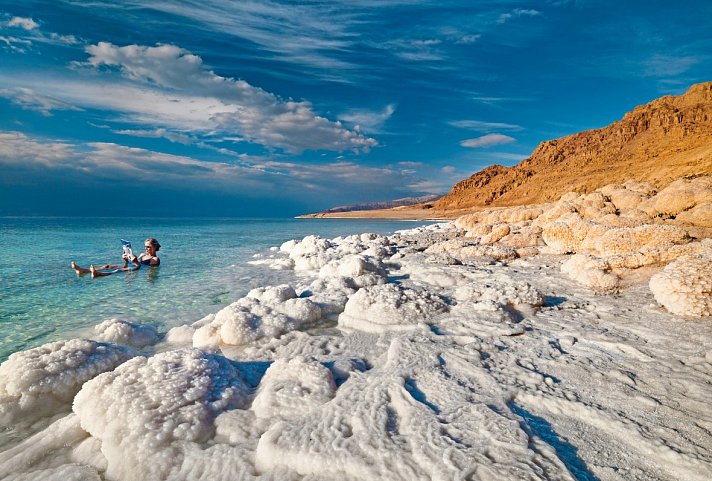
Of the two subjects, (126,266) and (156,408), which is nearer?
(156,408)

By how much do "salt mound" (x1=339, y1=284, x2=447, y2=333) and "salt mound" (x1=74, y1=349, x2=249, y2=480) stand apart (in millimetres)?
2279

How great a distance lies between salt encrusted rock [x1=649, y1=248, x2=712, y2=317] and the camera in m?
4.29

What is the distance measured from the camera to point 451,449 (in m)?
2.14

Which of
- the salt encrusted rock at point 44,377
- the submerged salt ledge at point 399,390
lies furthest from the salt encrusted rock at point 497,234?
the salt encrusted rock at point 44,377

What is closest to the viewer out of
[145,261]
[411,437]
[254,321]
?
[411,437]

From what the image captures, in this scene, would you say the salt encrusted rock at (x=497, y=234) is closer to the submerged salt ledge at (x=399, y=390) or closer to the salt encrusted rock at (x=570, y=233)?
the salt encrusted rock at (x=570, y=233)

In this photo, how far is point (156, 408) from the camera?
2.69 m

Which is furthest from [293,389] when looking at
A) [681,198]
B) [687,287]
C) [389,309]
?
[681,198]

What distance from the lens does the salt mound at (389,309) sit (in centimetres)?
505

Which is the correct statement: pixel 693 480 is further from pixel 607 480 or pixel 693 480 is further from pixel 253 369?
pixel 253 369

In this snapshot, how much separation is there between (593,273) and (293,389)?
239 inches

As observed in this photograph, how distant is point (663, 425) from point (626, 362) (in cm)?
116

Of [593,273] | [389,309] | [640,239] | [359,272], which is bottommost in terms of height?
[389,309]

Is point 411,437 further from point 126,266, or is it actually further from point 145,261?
point 145,261
